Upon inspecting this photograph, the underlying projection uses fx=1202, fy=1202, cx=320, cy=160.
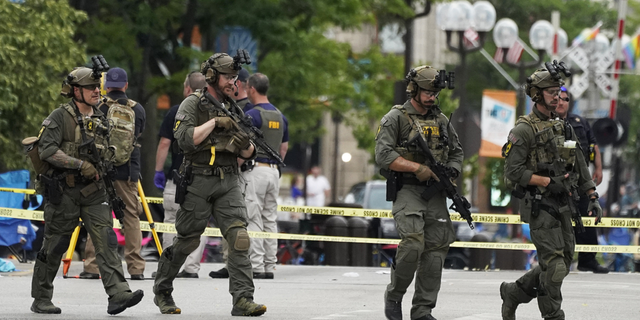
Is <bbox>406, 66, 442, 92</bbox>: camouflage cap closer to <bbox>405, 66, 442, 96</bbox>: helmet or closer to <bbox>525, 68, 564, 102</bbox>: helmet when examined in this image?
<bbox>405, 66, 442, 96</bbox>: helmet

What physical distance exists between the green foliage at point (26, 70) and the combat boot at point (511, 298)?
9.13 meters

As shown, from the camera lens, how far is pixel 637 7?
5941cm

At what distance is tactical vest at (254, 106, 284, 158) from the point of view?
12219mm

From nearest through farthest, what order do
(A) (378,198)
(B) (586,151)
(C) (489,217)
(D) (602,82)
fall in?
(B) (586,151)
(C) (489,217)
(A) (378,198)
(D) (602,82)

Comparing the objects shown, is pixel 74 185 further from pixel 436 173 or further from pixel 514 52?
pixel 514 52

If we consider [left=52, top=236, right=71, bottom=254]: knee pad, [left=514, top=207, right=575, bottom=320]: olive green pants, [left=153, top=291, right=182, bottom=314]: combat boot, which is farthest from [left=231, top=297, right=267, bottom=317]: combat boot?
[left=514, top=207, right=575, bottom=320]: olive green pants

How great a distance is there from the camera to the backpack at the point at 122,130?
10.9m

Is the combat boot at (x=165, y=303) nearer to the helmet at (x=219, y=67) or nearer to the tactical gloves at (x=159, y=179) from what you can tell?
the helmet at (x=219, y=67)

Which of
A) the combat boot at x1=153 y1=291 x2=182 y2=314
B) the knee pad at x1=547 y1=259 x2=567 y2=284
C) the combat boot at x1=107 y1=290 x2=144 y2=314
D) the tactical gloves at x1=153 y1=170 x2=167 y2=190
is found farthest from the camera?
the tactical gloves at x1=153 y1=170 x2=167 y2=190

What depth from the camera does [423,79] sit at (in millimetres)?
8750

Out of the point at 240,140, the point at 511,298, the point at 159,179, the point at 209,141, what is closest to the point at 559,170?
the point at 511,298

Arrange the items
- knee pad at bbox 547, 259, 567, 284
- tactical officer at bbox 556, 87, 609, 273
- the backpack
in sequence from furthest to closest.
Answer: tactical officer at bbox 556, 87, 609, 273, the backpack, knee pad at bbox 547, 259, 567, 284

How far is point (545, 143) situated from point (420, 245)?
1160 millimetres

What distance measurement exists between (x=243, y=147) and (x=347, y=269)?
19.8 feet
